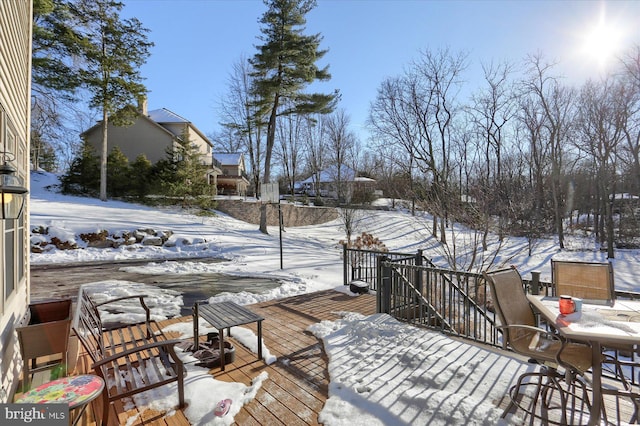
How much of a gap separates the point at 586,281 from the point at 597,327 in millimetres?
1338

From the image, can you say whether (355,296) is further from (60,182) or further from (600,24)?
(60,182)

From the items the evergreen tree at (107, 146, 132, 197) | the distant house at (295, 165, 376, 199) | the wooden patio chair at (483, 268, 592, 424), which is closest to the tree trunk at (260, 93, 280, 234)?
the evergreen tree at (107, 146, 132, 197)

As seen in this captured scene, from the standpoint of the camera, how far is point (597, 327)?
224cm

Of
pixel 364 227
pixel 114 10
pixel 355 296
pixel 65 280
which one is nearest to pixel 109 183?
pixel 114 10

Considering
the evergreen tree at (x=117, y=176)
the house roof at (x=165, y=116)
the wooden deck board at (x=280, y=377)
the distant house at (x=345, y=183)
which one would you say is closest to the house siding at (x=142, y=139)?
the house roof at (x=165, y=116)

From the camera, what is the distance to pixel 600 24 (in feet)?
34.7

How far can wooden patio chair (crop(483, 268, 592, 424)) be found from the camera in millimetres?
2330

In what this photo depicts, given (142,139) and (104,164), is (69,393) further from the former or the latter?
(142,139)

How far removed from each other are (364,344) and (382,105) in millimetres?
17594

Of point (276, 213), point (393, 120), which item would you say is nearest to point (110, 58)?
point (276, 213)

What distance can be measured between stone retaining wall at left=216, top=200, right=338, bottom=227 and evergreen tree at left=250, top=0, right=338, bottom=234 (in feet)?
16.8

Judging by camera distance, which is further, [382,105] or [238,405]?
[382,105]

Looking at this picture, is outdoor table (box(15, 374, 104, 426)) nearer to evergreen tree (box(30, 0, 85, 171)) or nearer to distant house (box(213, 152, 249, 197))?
evergreen tree (box(30, 0, 85, 171))

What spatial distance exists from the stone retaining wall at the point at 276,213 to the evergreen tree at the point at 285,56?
5.13m
